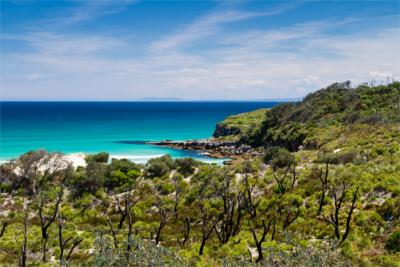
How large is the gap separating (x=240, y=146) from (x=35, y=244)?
5294 centimetres

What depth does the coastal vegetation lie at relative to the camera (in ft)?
51.9

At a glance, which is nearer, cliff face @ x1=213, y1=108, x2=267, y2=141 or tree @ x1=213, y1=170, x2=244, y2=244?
tree @ x1=213, y1=170, x2=244, y2=244

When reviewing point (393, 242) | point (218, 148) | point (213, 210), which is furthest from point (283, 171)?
point (218, 148)

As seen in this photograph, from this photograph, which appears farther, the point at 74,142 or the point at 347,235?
the point at 74,142

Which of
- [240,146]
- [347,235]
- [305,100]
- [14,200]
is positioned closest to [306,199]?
[347,235]

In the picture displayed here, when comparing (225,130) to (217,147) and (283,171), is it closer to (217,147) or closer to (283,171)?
(217,147)

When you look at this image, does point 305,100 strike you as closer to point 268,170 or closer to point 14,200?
point 268,170

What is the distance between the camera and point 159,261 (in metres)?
11.6

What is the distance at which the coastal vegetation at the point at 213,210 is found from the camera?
15.8 m

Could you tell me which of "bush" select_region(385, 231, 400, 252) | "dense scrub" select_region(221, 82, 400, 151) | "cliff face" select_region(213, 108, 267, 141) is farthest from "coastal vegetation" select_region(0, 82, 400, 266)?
"cliff face" select_region(213, 108, 267, 141)

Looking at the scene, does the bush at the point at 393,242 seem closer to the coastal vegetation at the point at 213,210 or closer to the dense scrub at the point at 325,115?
the coastal vegetation at the point at 213,210

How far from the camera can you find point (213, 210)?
82.0 ft

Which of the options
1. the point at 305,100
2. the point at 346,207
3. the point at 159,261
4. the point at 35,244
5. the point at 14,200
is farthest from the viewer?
the point at 305,100

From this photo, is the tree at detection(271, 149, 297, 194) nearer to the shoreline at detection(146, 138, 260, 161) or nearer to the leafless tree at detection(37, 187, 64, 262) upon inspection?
the leafless tree at detection(37, 187, 64, 262)
